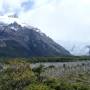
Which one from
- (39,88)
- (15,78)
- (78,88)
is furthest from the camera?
(78,88)

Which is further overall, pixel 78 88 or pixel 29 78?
pixel 78 88

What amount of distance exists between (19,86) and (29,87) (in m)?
5.66

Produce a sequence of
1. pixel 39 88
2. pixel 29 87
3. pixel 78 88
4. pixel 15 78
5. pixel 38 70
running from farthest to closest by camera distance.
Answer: pixel 38 70 < pixel 78 88 < pixel 39 88 < pixel 29 87 < pixel 15 78

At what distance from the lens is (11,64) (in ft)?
227

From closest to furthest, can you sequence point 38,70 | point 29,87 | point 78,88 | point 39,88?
point 29,87
point 39,88
point 78,88
point 38,70

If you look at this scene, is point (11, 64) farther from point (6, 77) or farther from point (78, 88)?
point (78, 88)

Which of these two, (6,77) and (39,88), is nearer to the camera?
(6,77)

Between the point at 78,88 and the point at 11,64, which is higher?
the point at 11,64

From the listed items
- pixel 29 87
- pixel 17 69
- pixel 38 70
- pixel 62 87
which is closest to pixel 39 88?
pixel 29 87

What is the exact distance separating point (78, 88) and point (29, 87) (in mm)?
34414

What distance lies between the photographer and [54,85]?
342ft

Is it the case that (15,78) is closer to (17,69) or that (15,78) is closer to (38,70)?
(17,69)

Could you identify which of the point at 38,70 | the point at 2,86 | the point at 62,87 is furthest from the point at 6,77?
the point at 38,70

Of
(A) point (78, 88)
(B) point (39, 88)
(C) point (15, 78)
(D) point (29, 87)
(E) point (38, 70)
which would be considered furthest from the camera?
(E) point (38, 70)
